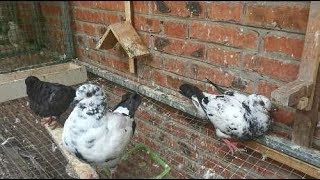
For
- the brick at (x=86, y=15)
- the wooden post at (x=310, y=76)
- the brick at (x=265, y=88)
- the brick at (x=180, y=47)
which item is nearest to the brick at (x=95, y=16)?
the brick at (x=86, y=15)

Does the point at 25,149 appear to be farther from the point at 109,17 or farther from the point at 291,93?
the point at 291,93

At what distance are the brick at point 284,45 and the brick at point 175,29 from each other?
1.66ft

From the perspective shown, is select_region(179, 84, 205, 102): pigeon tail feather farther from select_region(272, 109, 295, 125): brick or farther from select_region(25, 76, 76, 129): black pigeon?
select_region(25, 76, 76, 129): black pigeon

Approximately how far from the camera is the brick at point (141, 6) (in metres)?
2.09

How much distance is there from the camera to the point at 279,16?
1459 millimetres

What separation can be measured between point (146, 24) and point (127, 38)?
15 centimetres

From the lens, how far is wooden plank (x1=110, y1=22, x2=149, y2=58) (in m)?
2.03

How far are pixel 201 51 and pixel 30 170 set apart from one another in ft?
3.30

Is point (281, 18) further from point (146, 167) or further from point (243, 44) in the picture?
point (146, 167)

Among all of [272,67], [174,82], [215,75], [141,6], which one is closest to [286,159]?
[272,67]

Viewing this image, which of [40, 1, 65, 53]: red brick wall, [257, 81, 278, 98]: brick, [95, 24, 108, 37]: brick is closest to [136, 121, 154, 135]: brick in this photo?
[257, 81, 278, 98]: brick

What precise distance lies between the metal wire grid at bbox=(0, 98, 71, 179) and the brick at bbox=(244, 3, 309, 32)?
103cm

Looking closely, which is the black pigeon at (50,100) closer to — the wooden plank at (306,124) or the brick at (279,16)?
the brick at (279,16)

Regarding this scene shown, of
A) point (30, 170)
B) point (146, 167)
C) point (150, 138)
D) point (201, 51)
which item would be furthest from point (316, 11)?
point (30, 170)
